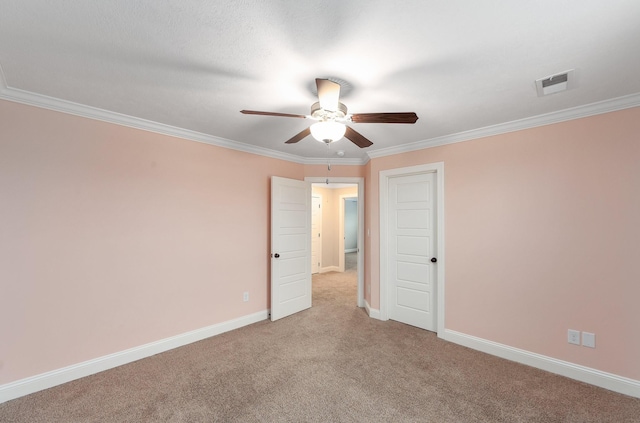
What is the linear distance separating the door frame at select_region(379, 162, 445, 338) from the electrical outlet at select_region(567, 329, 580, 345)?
1.16 m

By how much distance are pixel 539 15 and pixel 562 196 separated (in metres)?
1.93

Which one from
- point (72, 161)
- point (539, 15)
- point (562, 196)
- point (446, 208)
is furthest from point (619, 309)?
point (72, 161)

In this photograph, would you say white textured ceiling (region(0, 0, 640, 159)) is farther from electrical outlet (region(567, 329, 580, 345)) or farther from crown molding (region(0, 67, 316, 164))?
electrical outlet (region(567, 329, 580, 345))

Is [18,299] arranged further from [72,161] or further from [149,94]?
[149,94]

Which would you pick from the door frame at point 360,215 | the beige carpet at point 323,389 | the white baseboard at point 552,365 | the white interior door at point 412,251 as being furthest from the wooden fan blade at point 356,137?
the white baseboard at point 552,365

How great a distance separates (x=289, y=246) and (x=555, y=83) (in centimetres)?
344

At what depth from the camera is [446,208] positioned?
341 cm

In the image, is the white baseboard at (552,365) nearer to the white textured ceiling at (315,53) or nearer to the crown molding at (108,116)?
the white textured ceiling at (315,53)

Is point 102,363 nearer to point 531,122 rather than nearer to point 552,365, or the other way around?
point 552,365

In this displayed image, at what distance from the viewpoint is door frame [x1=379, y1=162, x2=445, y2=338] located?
341cm

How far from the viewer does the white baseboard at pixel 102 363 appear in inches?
88.4

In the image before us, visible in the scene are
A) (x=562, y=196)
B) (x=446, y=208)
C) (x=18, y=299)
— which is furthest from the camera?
(x=446, y=208)

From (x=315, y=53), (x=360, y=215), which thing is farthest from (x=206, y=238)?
(x=315, y=53)

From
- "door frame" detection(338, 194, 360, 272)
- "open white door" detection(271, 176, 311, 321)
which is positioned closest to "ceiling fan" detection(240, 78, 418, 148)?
"open white door" detection(271, 176, 311, 321)
